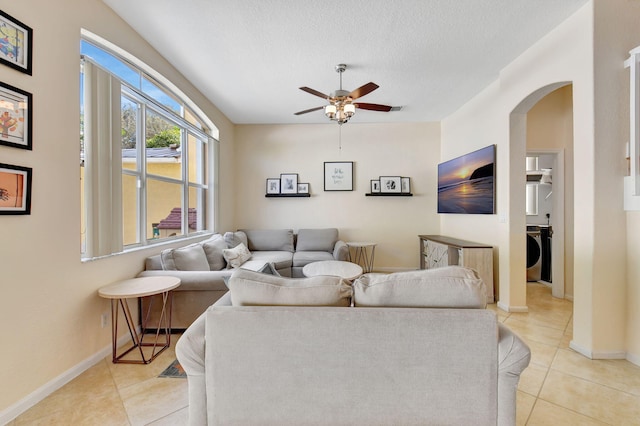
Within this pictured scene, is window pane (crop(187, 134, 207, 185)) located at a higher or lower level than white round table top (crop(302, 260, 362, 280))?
higher

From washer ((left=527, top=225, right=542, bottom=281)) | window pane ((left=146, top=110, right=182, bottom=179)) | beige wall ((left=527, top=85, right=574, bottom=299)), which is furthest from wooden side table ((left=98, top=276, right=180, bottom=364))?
washer ((left=527, top=225, right=542, bottom=281))

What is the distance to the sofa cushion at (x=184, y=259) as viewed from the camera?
8.85 feet

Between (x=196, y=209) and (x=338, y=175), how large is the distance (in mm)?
2497

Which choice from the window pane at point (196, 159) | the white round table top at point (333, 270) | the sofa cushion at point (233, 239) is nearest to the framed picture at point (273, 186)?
the sofa cushion at point (233, 239)

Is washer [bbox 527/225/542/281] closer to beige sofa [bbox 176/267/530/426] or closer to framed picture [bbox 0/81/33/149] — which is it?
beige sofa [bbox 176/267/530/426]

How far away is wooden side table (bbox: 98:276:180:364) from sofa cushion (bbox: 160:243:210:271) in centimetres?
29

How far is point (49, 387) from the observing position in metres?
1.76

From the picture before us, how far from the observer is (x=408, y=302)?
1.30m

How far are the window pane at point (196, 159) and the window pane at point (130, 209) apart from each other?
128 centimetres

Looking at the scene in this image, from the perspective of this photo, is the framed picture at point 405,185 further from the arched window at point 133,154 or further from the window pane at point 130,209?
the window pane at point 130,209

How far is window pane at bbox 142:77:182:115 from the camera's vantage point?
9.44ft

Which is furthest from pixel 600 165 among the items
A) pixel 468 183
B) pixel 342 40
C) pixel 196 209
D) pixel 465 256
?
pixel 196 209

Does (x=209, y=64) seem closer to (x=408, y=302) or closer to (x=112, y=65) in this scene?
(x=112, y=65)

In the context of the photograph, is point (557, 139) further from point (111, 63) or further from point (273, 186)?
point (111, 63)
